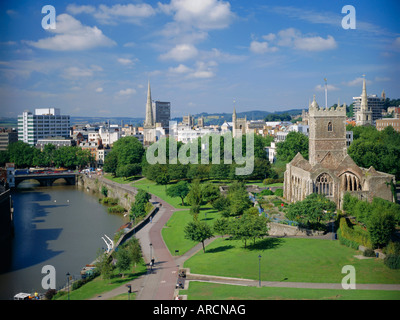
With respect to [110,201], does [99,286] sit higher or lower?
lower

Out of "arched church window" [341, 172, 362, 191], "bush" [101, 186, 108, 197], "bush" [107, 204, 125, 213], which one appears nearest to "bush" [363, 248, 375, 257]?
"arched church window" [341, 172, 362, 191]

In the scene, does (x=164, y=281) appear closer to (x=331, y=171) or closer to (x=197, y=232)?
(x=197, y=232)

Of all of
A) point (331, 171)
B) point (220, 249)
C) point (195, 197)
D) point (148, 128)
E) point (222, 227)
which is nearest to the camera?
point (220, 249)

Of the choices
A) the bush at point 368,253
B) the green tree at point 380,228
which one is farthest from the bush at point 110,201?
the bush at point 368,253

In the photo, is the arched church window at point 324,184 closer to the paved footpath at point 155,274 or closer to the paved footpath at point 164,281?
the paved footpath at point 164,281

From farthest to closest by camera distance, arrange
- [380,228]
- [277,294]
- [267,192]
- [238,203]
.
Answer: [267,192]
[238,203]
[380,228]
[277,294]

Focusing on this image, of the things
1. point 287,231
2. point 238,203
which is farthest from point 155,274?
point 238,203

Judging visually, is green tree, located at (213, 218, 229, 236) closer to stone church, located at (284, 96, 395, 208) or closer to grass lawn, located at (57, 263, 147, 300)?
grass lawn, located at (57, 263, 147, 300)
